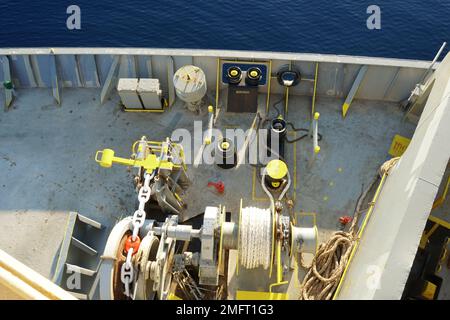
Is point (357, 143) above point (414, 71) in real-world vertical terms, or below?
below

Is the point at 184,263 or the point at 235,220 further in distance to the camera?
the point at 235,220

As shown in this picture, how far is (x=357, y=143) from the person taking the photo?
1176 centimetres

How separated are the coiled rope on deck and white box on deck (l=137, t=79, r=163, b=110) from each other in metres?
6.76

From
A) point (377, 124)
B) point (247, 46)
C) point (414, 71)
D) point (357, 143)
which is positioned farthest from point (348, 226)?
point (247, 46)

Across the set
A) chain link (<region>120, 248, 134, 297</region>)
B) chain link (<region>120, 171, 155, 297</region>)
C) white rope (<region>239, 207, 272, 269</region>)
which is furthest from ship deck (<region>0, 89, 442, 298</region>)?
chain link (<region>120, 248, 134, 297</region>)

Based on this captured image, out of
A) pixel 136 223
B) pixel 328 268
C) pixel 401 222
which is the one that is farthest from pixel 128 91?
pixel 401 222

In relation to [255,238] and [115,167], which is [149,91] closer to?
[115,167]

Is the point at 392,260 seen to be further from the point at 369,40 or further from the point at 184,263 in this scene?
the point at 369,40

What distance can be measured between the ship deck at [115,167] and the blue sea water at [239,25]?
13.8m

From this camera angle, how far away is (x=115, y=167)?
460 inches

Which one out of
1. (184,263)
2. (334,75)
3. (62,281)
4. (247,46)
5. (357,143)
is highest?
(247,46)

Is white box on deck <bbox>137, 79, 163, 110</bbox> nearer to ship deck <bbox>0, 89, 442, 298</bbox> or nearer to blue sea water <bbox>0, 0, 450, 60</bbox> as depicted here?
ship deck <bbox>0, 89, 442, 298</bbox>

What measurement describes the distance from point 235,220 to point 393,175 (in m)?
4.26

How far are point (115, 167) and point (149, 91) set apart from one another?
8.51 ft
